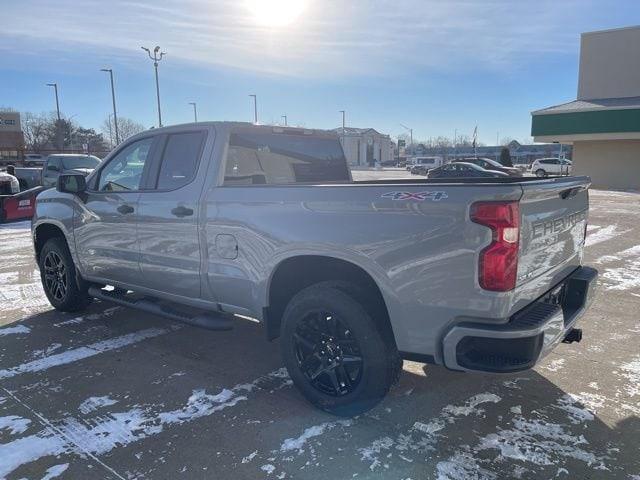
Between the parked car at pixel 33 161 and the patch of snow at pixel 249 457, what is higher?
the parked car at pixel 33 161

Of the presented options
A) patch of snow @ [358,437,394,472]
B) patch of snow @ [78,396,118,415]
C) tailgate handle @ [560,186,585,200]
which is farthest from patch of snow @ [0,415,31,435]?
tailgate handle @ [560,186,585,200]

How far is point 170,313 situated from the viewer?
4.47m

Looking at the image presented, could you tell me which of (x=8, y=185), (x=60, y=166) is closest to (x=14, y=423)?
(x=8, y=185)

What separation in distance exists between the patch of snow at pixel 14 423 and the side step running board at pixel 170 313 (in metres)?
1.32

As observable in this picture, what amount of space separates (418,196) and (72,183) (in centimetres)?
381

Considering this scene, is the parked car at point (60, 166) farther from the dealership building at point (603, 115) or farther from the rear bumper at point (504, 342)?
the dealership building at point (603, 115)

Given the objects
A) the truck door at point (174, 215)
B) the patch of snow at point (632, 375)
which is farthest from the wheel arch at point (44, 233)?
the patch of snow at point (632, 375)

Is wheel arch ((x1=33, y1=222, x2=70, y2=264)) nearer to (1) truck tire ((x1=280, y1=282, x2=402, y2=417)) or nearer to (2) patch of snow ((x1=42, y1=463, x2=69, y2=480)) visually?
(2) patch of snow ((x1=42, y1=463, x2=69, y2=480))

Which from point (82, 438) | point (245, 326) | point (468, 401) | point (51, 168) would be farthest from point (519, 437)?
point (51, 168)

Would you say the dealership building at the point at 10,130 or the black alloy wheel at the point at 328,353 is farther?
the dealership building at the point at 10,130

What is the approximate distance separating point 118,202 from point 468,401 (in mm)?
3521

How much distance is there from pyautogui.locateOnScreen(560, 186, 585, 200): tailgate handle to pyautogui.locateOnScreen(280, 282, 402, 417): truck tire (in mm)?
1462

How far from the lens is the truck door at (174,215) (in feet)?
13.6

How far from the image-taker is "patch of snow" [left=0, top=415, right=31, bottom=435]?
3.37 m
